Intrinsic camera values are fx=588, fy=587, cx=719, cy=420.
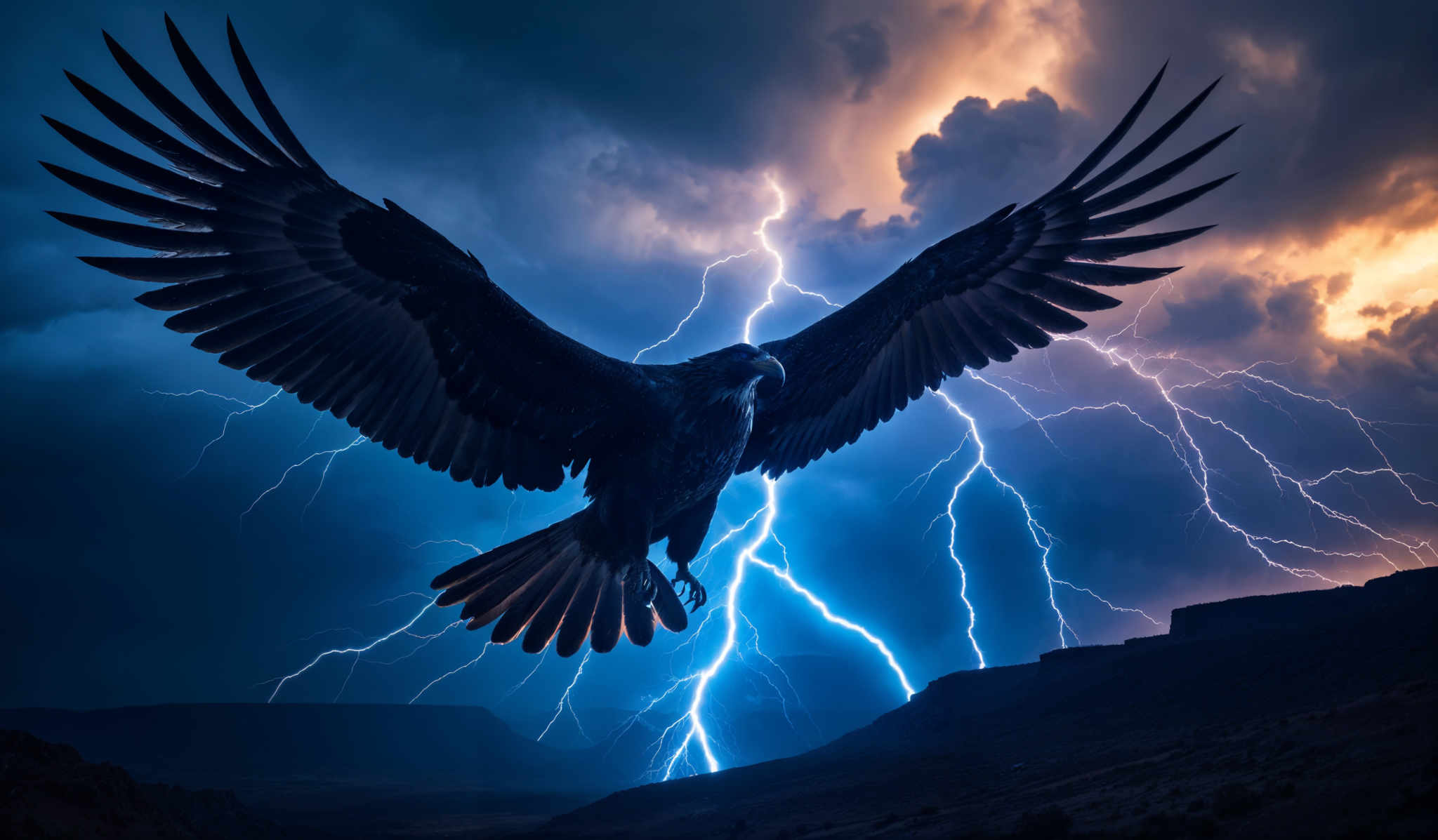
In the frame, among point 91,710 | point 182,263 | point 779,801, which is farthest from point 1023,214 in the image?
point 91,710

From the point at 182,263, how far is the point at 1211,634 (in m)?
22.6

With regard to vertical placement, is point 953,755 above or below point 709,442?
below

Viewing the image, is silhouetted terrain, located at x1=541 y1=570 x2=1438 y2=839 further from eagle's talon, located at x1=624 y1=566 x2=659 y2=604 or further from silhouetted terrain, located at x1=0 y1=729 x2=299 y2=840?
silhouetted terrain, located at x1=0 y1=729 x2=299 y2=840

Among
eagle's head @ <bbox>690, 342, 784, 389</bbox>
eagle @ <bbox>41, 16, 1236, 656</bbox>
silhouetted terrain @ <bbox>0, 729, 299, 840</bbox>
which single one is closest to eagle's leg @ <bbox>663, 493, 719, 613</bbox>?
eagle @ <bbox>41, 16, 1236, 656</bbox>

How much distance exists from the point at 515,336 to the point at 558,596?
1909 mm

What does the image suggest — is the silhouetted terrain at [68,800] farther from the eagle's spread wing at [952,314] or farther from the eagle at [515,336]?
the eagle's spread wing at [952,314]

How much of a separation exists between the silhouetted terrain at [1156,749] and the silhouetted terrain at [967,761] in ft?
0.12

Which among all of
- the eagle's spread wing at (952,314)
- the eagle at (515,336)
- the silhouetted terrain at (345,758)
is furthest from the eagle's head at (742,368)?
the silhouetted terrain at (345,758)

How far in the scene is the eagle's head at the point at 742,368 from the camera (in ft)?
13.1

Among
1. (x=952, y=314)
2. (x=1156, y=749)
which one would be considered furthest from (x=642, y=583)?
(x=1156, y=749)

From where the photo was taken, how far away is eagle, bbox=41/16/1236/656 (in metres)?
3.48

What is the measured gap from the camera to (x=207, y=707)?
1081 inches

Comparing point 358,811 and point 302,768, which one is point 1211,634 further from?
point 302,768

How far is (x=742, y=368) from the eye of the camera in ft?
13.3
